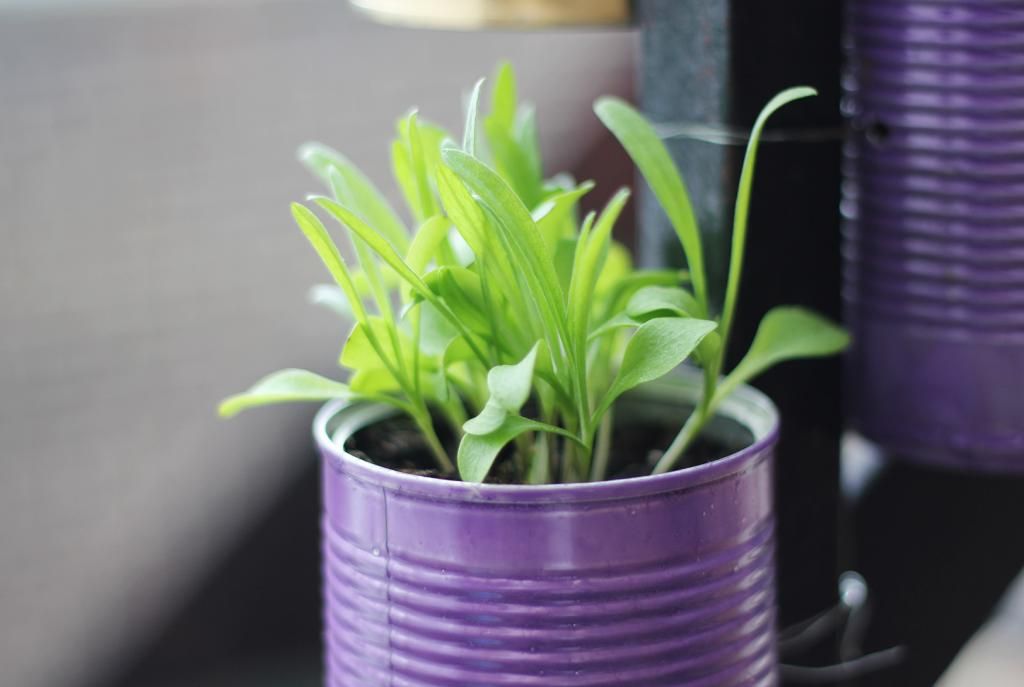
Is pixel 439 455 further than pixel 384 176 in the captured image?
No

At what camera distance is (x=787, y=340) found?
1.60 feet

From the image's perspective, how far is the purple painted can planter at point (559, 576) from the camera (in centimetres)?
40

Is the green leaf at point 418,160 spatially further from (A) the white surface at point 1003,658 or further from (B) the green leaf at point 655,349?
(A) the white surface at point 1003,658

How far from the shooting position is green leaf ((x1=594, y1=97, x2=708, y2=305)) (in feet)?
1.49

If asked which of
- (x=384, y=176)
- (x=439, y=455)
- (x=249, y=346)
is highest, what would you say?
(x=439, y=455)

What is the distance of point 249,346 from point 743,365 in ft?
3.26

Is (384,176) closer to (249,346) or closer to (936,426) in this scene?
(249,346)

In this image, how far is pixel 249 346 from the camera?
140 centimetres

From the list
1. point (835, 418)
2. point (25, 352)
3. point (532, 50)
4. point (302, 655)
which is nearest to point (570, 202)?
point (835, 418)

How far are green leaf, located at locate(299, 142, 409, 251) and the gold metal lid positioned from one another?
0.38 feet

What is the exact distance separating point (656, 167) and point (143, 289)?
946 mm

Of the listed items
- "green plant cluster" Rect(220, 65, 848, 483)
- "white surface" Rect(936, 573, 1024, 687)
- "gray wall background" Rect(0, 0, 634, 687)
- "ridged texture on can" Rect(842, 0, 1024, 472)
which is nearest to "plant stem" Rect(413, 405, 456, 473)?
"green plant cluster" Rect(220, 65, 848, 483)

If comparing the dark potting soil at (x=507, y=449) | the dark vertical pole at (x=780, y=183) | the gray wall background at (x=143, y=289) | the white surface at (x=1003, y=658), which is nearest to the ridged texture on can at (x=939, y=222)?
the dark vertical pole at (x=780, y=183)

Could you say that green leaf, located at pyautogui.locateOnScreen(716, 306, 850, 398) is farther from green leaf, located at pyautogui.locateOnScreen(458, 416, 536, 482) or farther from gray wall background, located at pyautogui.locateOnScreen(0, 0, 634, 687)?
gray wall background, located at pyautogui.locateOnScreen(0, 0, 634, 687)
